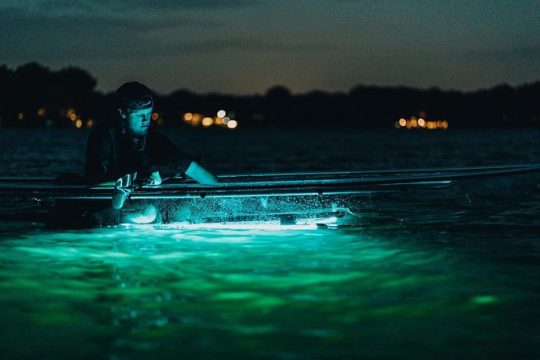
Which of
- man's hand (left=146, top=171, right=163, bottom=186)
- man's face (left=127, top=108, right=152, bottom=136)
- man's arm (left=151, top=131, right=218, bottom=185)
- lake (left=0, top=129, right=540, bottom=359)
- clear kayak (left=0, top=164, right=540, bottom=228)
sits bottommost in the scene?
lake (left=0, top=129, right=540, bottom=359)

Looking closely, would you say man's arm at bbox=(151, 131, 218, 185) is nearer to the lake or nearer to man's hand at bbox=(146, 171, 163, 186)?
man's hand at bbox=(146, 171, 163, 186)

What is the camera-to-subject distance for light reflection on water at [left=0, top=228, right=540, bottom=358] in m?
5.30

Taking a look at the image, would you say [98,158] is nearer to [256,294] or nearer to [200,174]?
→ [200,174]

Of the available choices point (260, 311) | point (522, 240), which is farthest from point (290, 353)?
point (522, 240)

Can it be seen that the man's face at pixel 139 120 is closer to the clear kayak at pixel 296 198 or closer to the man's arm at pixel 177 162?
the man's arm at pixel 177 162

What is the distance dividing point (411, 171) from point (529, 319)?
232 inches

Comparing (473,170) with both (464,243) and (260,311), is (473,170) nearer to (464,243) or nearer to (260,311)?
(464,243)

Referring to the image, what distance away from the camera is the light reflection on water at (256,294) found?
5.30 m

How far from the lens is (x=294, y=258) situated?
27.6ft

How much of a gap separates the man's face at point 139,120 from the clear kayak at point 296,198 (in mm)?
798

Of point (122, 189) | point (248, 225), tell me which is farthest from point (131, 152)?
point (248, 225)

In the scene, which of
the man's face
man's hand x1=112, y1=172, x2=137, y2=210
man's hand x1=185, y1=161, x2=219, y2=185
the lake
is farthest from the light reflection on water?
the man's face

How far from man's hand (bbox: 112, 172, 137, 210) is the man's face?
24.5 inches

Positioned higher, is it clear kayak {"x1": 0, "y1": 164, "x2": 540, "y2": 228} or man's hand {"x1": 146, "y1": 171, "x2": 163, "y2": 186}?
man's hand {"x1": 146, "y1": 171, "x2": 163, "y2": 186}
